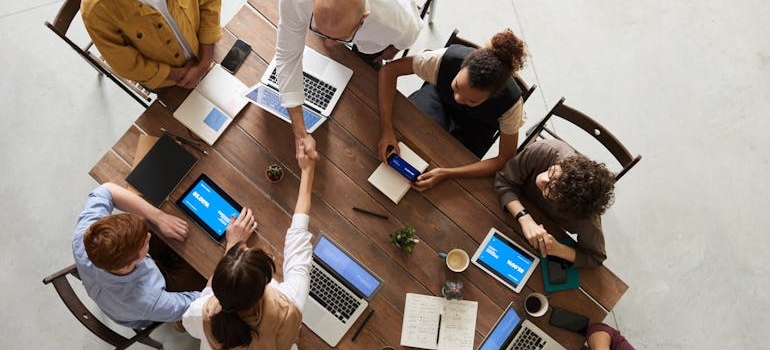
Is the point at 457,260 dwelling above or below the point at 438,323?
above

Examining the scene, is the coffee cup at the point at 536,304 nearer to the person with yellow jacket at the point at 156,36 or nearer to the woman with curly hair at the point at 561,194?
the woman with curly hair at the point at 561,194

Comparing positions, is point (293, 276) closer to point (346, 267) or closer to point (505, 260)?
point (346, 267)

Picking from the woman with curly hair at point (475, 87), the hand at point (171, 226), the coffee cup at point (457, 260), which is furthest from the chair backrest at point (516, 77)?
the hand at point (171, 226)

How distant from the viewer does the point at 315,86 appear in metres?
2.24

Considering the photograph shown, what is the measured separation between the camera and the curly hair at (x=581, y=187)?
1.86 m

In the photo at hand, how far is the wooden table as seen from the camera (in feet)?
6.81

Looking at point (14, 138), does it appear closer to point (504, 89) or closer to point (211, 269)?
point (211, 269)

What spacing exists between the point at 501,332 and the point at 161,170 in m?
1.53

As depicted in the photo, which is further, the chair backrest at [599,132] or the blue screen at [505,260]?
the chair backrest at [599,132]

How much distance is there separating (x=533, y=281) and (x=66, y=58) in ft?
9.92

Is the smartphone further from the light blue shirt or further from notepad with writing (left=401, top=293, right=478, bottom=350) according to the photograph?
the light blue shirt

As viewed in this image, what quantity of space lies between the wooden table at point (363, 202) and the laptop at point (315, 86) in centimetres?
4

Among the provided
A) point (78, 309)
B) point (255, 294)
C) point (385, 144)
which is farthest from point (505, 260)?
point (78, 309)

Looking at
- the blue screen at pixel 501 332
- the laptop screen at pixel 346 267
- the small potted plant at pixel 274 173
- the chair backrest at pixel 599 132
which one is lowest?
the laptop screen at pixel 346 267
